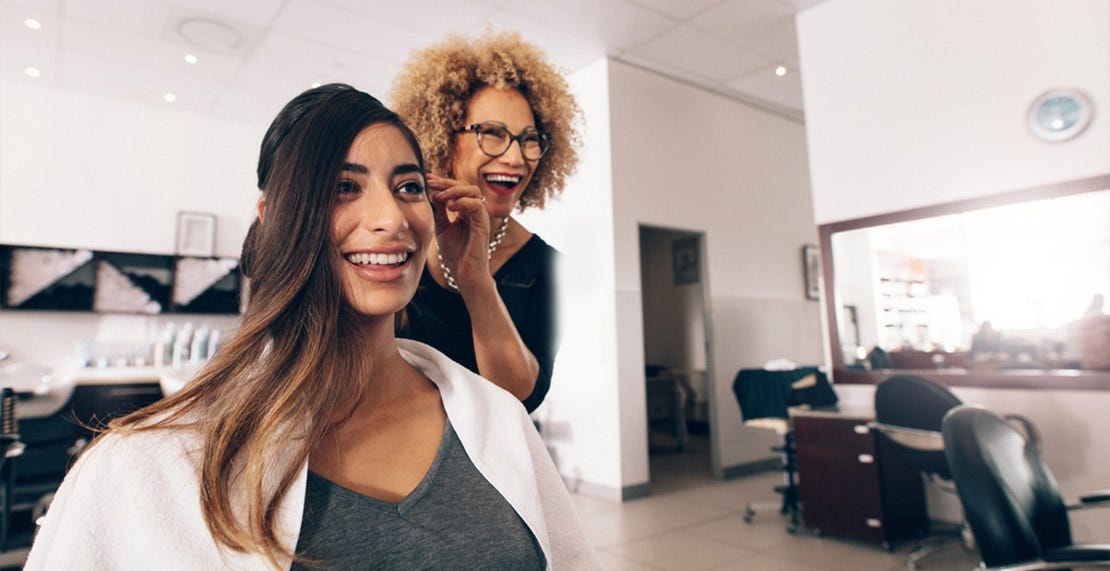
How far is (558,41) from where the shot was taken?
15.2ft

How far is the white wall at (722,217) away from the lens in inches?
192

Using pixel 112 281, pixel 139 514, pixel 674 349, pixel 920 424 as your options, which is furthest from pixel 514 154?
pixel 674 349

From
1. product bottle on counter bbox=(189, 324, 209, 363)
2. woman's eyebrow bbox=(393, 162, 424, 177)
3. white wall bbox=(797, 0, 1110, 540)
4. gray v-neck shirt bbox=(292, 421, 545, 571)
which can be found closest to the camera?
gray v-neck shirt bbox=(292, 421, 545, 571)

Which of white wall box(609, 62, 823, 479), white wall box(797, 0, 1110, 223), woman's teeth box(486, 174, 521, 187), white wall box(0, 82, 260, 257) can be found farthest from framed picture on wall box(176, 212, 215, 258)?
woman's teeth box(486, 174, 521, 187)

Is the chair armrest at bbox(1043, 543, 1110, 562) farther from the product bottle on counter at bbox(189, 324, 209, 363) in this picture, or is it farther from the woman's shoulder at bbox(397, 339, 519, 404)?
the product bottle on counter at bbox(189, 324, 209, 363)

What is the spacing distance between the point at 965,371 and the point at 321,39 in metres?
4.76

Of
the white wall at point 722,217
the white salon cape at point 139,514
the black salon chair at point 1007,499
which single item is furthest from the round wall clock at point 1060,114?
the white salon cape at point 139,514

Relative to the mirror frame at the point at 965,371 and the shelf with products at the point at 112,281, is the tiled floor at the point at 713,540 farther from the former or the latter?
the shelf with products at the point at 112,281

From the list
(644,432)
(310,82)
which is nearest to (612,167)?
(644,432)

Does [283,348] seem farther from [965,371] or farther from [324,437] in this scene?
[965,371]

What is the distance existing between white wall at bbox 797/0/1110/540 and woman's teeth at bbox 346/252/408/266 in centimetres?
363

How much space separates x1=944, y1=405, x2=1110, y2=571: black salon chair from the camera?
1.48 meters

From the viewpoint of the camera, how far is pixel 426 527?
777 millimetres

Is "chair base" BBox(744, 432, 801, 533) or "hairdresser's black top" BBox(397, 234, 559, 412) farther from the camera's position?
"chair base" BBox(744, 432, 801, 533)
